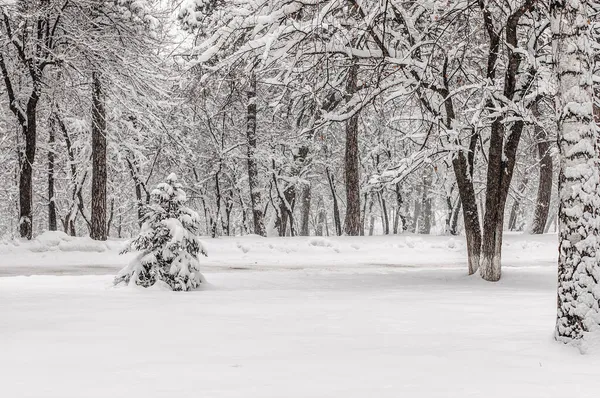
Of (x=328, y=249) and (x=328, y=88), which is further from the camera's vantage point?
(x=328, y=249)

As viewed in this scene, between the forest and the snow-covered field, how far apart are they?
1.07 metres

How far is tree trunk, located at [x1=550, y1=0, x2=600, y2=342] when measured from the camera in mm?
5051

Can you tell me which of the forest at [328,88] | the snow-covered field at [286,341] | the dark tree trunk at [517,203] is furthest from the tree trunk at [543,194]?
the snow-covered field at [286,341]

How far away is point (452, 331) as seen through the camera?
19.6 ft

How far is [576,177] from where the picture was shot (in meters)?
5.18

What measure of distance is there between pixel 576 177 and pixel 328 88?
338 inches

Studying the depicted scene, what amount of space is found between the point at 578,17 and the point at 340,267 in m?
10.9

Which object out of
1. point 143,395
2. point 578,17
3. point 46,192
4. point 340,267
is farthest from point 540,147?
point 46,192

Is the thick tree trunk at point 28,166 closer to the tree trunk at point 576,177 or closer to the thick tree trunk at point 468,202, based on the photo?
the thick tree trunk at point 468,202

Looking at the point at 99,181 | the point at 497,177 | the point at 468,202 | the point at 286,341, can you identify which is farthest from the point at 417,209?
the point at 286,341

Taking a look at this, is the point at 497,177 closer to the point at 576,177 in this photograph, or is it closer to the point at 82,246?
the point at 576,177

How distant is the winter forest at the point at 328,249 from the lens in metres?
4.39

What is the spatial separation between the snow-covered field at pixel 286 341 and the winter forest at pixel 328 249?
3cm

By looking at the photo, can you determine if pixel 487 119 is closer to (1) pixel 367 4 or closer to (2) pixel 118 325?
(1) pixel 367 4
